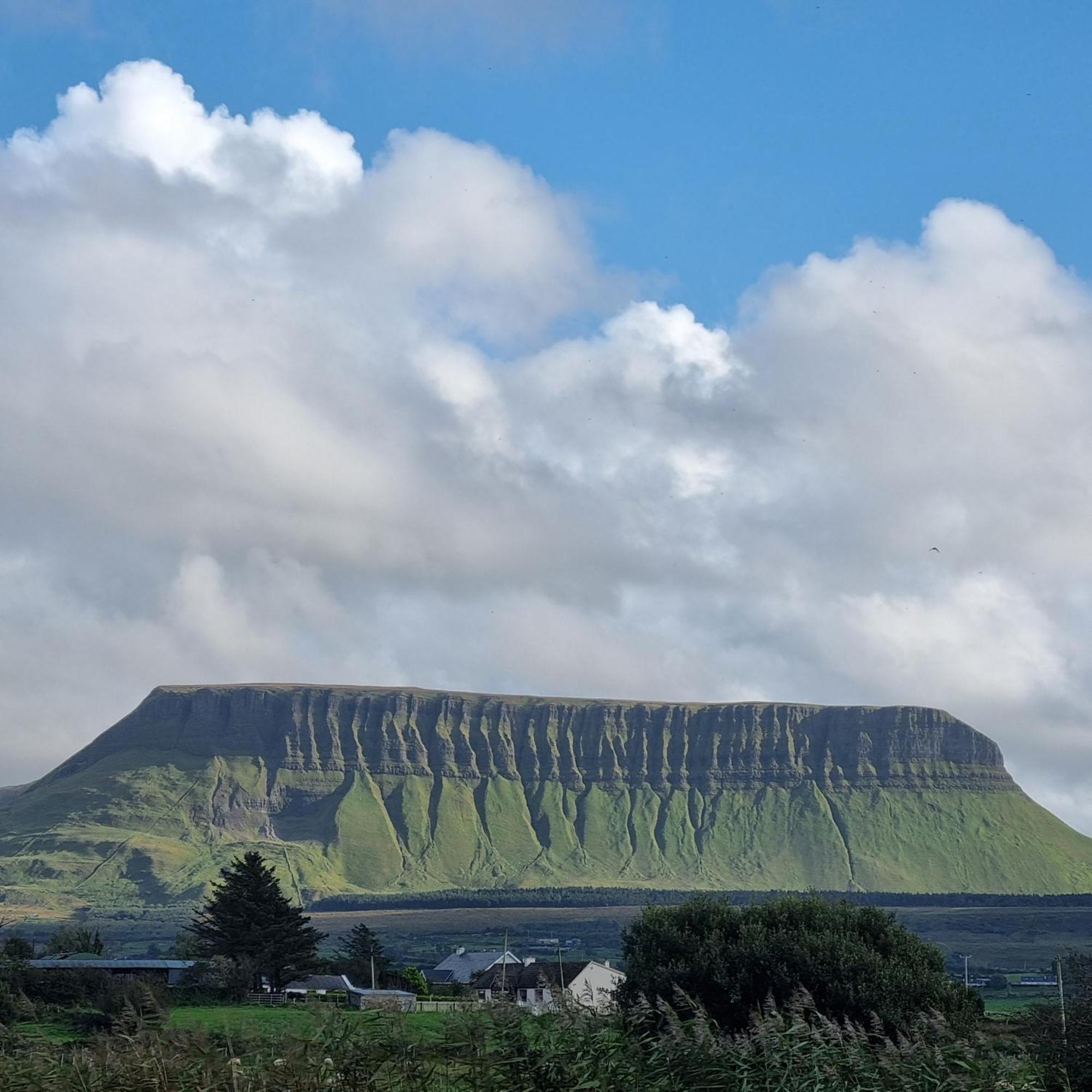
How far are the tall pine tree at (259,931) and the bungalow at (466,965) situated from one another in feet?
81.1

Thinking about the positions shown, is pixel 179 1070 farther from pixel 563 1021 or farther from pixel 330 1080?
pixel 563 1021

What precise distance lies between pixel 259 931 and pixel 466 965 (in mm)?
45296

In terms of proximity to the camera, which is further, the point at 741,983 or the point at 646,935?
the point at 646,935

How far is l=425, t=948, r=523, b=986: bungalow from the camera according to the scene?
5042 inches

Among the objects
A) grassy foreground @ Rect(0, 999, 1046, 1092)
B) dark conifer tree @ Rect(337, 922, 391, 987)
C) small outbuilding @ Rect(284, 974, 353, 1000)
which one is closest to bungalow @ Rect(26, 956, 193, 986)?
small outbuilding @ Rect(284, 974, 353, 1000)

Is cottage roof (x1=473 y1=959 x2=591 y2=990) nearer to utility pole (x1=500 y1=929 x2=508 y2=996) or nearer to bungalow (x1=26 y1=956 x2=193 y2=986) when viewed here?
utility pole (x1=500 y1=929 x2=508 y2=996)

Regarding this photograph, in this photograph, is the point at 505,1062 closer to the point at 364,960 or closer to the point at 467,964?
the point at 364,960

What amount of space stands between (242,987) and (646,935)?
112 feet

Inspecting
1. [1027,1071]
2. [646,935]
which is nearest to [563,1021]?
[1027,1071]

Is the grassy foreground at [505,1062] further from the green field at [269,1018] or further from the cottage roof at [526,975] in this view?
the cottage roof at [526,975]

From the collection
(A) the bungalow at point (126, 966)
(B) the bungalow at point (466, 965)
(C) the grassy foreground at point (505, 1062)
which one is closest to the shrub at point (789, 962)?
(C) the grassy foreground at point (505, 1062)

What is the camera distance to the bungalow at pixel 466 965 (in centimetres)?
12808

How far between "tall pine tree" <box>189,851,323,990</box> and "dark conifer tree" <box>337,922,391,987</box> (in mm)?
7232

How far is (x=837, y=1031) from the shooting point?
23234 mm
